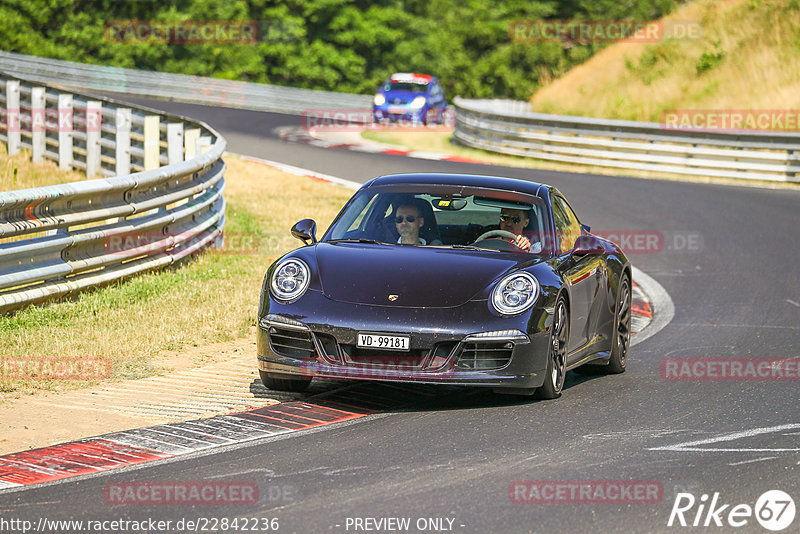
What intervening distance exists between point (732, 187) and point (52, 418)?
18.5 meters

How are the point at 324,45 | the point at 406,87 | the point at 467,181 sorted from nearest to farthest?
1. the point at 467,181
2. the point at 406,87
3. the point at 324,45

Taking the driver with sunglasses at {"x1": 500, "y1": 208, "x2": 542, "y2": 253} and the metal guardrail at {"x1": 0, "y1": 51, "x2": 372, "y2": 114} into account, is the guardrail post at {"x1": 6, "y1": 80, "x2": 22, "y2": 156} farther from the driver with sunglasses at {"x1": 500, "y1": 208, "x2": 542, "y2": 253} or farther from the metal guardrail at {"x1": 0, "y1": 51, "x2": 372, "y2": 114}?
the metal guardrail at {"x1": 0, "y1": 51, "x2": 372, "y2": 114}

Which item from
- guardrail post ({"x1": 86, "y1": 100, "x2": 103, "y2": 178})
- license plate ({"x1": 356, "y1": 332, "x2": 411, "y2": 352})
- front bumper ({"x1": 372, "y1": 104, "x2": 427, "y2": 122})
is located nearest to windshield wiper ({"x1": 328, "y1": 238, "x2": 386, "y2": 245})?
license plate ({"x1": 356, "y1": 332, "x2": 411, "y2": 352})

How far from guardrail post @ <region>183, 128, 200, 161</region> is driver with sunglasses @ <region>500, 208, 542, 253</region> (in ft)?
31.4

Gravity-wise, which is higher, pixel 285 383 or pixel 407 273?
pixel 407 273

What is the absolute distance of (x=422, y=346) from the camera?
7332 mm

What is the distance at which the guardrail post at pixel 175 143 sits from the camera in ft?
57.7

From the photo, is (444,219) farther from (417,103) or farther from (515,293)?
(417,103)

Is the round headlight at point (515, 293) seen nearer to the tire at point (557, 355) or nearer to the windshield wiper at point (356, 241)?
the tire at point (557, 355)

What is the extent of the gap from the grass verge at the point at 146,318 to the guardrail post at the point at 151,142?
10.6 feet

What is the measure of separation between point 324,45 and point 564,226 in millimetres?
54353

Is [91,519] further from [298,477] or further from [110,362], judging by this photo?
[110,362]

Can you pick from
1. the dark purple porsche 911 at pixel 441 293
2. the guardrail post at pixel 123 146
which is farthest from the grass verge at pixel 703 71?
the dark purple porsche 911 at pixel 441 293

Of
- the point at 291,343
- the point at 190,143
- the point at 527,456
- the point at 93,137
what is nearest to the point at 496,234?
the point at 291,343
